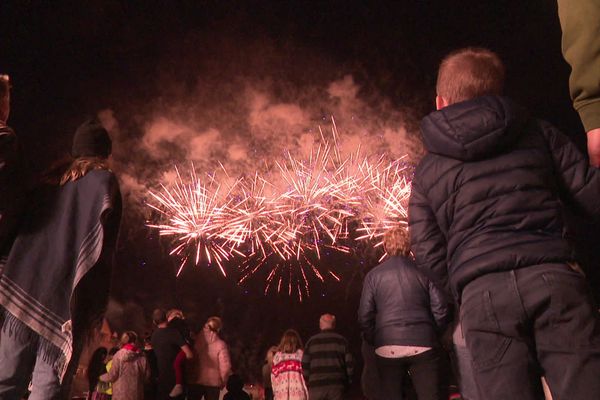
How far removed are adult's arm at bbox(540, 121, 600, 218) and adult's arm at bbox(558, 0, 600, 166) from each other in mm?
164

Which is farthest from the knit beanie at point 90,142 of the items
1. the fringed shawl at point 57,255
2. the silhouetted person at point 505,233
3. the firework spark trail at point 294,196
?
the firework spark trail at point 294,196

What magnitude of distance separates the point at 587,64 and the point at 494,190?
20.8 inches

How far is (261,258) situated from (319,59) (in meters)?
19.3

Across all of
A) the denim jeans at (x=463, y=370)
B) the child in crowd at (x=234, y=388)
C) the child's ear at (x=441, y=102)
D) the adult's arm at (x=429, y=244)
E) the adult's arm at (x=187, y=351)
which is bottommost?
the denim jeans at (x=463, y=370)

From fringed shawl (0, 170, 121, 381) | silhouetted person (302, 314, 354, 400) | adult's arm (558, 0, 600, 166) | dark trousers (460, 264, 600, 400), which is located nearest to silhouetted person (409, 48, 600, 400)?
dark trousers (460, 264, 600, 400)

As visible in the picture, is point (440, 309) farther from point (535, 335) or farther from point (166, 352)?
point (166, 352)

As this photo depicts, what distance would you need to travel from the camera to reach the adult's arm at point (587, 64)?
1983 mm

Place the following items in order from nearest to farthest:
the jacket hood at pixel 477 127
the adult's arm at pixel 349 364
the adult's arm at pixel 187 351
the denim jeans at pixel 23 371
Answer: the jacket hood at pixel 477 127, the denim jeans at pixel 23 371, the adult's arm at pixel 349 364, the adult's arm at pixel 187 351

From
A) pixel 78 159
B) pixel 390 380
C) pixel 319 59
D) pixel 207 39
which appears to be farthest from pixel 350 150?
pixel 78 159

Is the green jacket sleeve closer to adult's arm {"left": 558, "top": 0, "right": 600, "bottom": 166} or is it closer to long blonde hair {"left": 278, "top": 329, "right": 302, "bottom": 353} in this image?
adult's arm {"left": 558, "top": 0, "right": 600, "bottom": 166}

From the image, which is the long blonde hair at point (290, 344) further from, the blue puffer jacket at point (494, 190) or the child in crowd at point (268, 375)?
the blue puffer jacket at point (494, 190)

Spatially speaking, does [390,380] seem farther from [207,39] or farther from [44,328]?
[207,39]

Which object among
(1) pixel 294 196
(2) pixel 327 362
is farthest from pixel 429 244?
(1) pixel 294 196

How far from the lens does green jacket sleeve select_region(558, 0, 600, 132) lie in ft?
6.51
